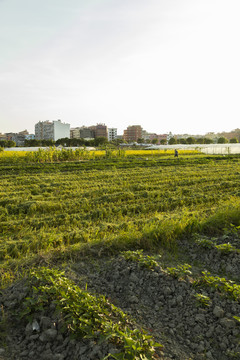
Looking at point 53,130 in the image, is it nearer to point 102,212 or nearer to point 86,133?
point 86,133

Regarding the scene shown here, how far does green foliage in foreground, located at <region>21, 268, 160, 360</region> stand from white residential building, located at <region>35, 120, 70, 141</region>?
98.6 metres

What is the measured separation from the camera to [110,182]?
34.5 feet

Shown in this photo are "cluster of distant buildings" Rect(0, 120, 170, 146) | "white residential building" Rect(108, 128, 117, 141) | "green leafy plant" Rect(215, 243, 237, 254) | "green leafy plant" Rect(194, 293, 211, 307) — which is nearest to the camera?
"green leafy plant" Rect(194, 293, 211, 307)

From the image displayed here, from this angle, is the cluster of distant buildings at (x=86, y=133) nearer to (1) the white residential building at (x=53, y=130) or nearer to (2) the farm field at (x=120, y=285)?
(1) the white residential building at (x=53, y=130)

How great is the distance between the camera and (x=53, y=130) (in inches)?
3922

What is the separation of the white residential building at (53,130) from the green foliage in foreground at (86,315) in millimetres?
98568

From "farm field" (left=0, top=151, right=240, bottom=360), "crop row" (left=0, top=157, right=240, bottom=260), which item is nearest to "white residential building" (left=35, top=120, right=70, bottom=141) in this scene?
"crop row" (left=0, top=157, right=240, bottom=260)

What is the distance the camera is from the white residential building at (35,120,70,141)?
96.7 metres

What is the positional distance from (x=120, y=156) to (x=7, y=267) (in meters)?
20.5

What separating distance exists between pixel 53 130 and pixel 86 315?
103 metres

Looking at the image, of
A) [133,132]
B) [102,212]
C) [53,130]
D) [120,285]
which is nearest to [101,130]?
[133,132]

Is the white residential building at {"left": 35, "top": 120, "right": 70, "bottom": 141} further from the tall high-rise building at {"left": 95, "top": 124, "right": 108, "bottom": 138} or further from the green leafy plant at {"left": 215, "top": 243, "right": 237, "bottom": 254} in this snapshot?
the green leafy plant at {"left": 215, "top": 243, "right": 237, "bottom": 254}

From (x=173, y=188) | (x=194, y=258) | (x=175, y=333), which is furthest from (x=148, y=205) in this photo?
(x=175, y=333)

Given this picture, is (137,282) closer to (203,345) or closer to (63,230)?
(203,345)
